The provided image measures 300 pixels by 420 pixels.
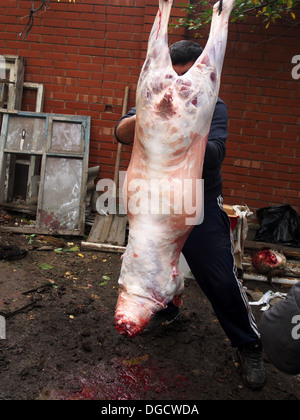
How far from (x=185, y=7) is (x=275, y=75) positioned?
157 centimetres

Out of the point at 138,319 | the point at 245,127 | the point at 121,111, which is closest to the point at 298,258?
the point at 245,127

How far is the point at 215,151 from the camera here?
6.79ft

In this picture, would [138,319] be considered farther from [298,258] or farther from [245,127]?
[245,127]

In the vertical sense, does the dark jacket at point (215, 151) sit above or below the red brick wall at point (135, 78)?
below

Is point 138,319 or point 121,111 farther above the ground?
point 121,111

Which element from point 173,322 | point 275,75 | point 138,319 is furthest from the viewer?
point 275,75

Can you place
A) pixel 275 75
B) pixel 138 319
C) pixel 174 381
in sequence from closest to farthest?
pixel 138 319
pixel 174 381
pixel 275 75

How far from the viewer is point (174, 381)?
242 cm

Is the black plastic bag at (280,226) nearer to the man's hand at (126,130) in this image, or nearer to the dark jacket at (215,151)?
the dark jacket at (215,151)

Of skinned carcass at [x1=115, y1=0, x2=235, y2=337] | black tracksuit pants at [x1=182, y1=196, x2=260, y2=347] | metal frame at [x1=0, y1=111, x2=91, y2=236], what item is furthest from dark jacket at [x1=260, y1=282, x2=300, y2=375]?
metal frame at [x1=0, y1=111, x2=91, y2=236]

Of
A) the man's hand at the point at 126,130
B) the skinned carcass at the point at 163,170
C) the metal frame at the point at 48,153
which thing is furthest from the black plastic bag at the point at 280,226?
the skinned carcass at the point at 163,170

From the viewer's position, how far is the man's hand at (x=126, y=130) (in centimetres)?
212

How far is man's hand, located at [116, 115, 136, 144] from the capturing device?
2.12 metres

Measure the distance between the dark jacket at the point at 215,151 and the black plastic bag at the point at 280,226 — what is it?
289 cm
